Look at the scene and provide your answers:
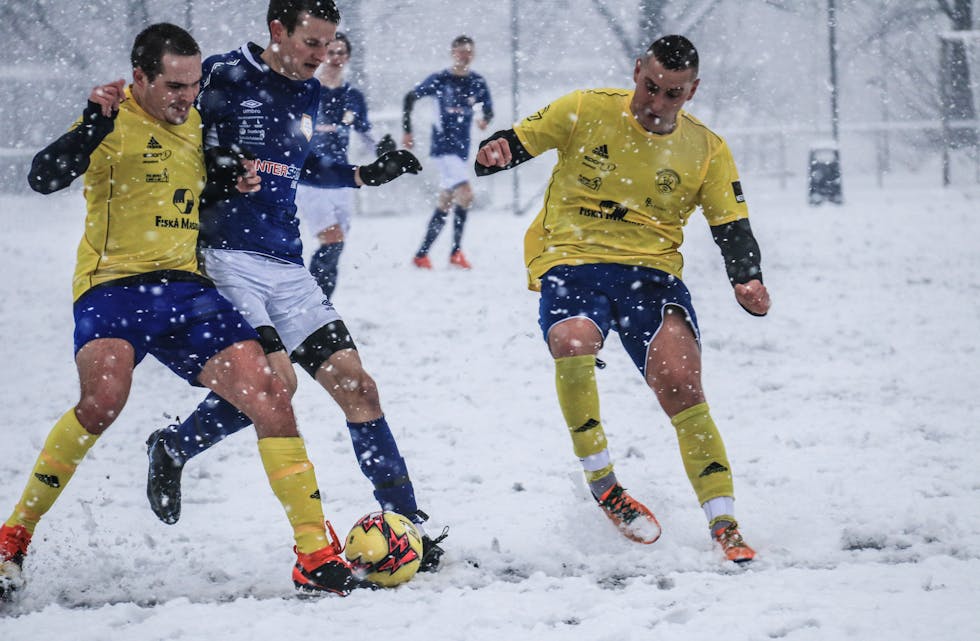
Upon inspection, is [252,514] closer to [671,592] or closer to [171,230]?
[171,230]

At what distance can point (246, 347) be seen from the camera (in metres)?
3.08

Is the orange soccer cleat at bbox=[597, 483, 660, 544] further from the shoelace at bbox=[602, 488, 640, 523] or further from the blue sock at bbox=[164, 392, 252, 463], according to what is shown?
the blue sock at bbox=[164, 392, 252, 463]

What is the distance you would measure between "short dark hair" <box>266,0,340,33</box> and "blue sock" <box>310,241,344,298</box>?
3.41 m

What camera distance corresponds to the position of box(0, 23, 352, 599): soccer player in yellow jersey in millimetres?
2943

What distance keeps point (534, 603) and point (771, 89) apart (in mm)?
18052

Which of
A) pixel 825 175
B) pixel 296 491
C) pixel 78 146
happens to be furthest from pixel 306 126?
pixel 825 175

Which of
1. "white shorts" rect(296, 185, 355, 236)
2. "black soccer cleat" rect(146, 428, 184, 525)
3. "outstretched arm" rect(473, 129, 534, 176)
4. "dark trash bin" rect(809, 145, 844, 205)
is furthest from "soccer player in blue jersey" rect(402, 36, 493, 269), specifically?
"dark trash bin" rect(809, 145, 844, 205)

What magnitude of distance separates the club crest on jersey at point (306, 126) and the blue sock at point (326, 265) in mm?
3130

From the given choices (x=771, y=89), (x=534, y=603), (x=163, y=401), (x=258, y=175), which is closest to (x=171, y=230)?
(x=258, y=175)

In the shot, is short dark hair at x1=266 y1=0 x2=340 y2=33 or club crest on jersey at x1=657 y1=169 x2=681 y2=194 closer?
short dark hair at x1=266 y1=0 x2=340 y2=33

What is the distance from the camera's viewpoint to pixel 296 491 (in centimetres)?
294

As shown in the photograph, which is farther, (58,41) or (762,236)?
(58,41)

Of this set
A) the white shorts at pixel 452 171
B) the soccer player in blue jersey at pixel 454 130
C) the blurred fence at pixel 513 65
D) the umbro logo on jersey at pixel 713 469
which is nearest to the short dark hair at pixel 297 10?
the umbro logo on jersey at pixel 713 469

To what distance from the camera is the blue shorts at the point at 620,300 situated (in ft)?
11.4
